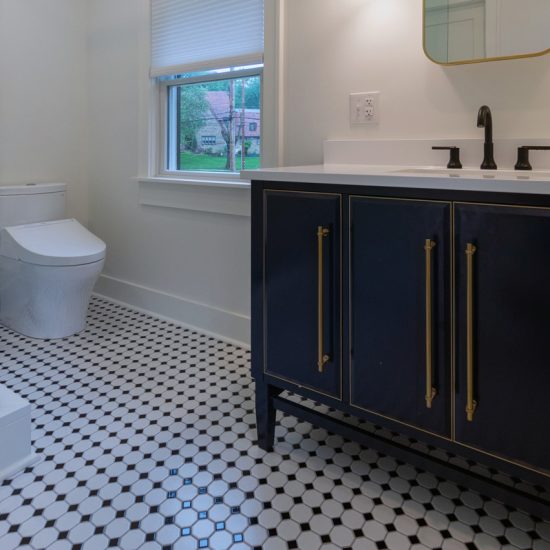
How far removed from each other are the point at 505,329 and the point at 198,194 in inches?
69.3

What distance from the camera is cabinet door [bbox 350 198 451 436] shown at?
1.17m

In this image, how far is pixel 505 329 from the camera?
1089 millimetres

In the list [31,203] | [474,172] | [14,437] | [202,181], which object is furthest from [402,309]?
[31,203]

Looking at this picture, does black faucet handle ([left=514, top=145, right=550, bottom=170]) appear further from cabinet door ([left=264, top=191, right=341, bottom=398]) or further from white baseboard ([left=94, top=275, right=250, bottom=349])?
white baseboard ([left=94, top=275, right=250, bottom=349])

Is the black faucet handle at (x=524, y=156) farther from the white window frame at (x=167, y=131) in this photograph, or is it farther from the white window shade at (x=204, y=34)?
the white window frame at (x=167, y=131)

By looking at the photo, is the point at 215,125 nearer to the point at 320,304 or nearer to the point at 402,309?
the point at 320,304

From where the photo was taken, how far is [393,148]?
1802 mm

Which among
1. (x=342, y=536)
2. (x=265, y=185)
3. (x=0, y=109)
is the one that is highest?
(x=0, y=109)

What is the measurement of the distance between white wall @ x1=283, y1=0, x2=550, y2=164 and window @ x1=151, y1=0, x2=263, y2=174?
0.93 ft

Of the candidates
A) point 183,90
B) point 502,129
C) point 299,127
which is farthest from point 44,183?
point 502,129

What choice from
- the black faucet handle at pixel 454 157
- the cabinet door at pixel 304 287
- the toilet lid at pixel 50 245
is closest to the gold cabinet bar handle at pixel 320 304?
the cabinet door at pixel 304 287

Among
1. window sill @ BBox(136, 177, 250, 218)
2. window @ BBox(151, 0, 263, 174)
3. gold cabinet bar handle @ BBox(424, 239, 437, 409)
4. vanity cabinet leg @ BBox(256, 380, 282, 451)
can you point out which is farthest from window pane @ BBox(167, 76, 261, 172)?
gold cabinet bar handle @ BBox(424, 239, 437, 409)

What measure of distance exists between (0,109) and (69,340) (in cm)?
133

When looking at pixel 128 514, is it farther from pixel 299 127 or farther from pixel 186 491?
pixel 299 127
